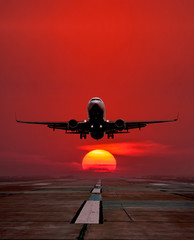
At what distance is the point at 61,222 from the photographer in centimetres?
1253

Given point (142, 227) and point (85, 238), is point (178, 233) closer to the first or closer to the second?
point (142, 227)

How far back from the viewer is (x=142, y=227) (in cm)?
1149

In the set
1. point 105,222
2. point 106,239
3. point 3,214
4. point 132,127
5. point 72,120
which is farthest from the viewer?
point 132,127

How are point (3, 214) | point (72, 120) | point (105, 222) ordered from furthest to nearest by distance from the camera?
point (72, 120), point (3, 214), point (105, 222)

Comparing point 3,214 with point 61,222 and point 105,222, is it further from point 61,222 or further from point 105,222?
point 105,222

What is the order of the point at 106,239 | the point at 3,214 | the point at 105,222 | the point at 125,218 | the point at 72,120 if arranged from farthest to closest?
1. the point at 72,120
2. the point at 3,214
3. the point at 125,218
4. the point at 105,222
5. the point at 106,239

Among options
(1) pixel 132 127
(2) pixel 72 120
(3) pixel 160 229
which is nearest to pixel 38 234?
(3) pixel 160 229

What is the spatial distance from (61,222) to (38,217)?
1.82m

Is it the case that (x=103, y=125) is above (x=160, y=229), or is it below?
above

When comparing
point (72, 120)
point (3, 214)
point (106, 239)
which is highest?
point (72, 120)

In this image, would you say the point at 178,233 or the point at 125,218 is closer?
the point at 178,233

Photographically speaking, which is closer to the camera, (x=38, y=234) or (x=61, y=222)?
(x=38, y=234)

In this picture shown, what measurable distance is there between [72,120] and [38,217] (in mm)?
29290

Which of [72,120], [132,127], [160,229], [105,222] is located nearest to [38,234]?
[105,222]
